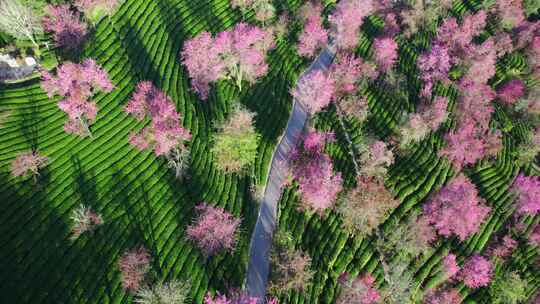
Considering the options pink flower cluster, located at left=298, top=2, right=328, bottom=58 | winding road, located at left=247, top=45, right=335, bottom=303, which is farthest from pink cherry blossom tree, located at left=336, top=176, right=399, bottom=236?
pink flower cluster, located at left=298, top=2, right=328, bottom=58

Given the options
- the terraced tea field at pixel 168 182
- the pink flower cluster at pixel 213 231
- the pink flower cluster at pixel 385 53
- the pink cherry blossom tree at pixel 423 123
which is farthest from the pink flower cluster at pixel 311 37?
the pink flower cluster at pixel 213 231

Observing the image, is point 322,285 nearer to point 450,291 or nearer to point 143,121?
point 450,291

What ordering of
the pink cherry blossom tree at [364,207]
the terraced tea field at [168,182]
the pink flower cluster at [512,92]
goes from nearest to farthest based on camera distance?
the terraced tea field at [168,182] < the pink cherry blossom tree at [364,207] < the pink flower cluster at [512,92]

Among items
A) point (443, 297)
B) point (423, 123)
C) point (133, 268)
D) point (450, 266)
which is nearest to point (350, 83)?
point (423, 123)

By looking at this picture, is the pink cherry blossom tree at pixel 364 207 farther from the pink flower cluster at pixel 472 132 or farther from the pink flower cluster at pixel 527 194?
the pink flower cluster at pixel 527 194

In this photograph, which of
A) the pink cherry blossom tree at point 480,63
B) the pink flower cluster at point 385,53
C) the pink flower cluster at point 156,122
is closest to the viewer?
the pink flower cluster at point 156,122
